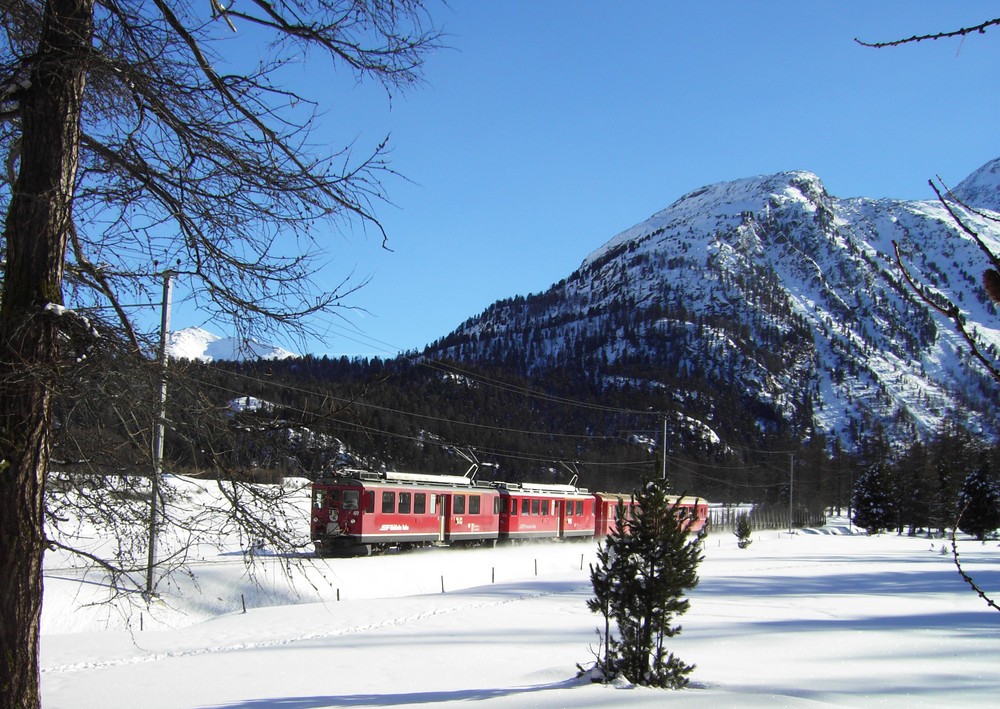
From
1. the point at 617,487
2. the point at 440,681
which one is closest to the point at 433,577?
the point at 440,681

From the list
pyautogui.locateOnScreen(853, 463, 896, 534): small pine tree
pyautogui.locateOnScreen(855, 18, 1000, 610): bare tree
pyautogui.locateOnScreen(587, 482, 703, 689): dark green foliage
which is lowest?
pyautogui.locateOnScreen(853, 463, 896, 534): small pine tree

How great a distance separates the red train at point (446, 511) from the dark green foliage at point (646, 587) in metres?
11.2

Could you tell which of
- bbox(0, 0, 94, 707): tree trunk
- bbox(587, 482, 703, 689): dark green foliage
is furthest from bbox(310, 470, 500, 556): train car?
bbox(0, 0, 94, 707): tree trunk

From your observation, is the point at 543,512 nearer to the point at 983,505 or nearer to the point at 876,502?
the point at 983,505

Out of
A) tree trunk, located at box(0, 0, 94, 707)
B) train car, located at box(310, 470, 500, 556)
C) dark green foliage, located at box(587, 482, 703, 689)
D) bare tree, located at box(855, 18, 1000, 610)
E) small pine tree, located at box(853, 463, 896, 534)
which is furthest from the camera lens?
small pine tree, located at box(853, 463, 896, 534)

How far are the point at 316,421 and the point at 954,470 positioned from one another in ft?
266

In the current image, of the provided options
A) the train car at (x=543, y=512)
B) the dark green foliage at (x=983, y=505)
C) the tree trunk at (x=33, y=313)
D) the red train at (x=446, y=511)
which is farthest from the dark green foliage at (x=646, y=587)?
the dark green foliage at (x=983, y=505)

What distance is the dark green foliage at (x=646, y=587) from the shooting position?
10.5 metres

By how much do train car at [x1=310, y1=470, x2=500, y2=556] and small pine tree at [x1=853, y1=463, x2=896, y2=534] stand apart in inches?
2084

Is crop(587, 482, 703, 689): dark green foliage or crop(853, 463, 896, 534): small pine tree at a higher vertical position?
crop(587, 482, 703, 689): dark green foliage

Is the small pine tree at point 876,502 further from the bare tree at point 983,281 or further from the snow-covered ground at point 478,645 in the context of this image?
the bare tree at point 983,281

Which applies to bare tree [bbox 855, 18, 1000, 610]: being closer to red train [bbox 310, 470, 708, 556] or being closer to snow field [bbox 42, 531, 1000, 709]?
snow field [bbox 42, 531, 1000, 709]

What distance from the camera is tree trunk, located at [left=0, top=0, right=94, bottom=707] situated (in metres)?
4.32

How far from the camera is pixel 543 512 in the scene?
39.7 metres
